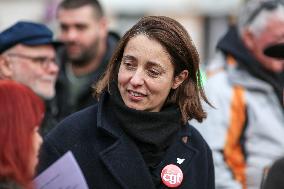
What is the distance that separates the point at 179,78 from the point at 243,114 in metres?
1.42

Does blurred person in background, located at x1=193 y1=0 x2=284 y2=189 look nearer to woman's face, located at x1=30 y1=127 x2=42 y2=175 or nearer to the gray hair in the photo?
the gray hair

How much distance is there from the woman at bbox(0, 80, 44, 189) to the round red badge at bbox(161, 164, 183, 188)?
3.16 feet

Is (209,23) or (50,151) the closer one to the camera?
(50,151)

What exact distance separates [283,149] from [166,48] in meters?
1.84

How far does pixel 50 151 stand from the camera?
4.00 m

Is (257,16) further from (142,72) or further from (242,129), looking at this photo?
(142,72)

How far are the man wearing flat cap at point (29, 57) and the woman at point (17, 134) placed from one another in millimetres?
2288

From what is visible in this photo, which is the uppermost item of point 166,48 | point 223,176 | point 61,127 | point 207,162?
point 166,48

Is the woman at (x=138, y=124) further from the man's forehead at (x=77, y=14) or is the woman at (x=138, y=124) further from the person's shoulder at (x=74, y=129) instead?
the man's forehead at (x=77, y=14)

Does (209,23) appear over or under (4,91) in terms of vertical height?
under

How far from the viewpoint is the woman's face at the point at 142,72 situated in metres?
4.06

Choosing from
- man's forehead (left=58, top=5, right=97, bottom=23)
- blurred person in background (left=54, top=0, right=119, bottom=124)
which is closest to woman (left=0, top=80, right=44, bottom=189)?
blurred person in background (left=54, top=0, right=119, bottom=124)

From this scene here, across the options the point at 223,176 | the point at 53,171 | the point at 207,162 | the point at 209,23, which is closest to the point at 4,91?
the point at 53,171

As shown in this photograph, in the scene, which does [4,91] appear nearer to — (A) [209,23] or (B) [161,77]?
(B) [161,77]
